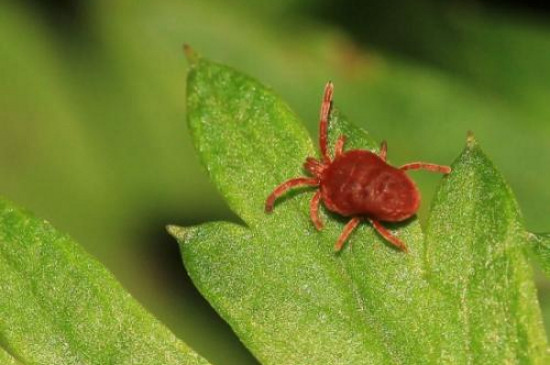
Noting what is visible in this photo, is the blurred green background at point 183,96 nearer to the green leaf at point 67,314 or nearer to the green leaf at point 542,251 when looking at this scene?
the green leaf at point 542,251

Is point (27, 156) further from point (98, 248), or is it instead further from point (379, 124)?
point (379, 124)

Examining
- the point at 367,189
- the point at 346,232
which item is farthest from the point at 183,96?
the point at 346,232

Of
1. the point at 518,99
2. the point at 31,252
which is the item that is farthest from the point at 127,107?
the point at 31,252

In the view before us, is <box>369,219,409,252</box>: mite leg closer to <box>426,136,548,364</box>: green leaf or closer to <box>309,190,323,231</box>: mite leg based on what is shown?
<box>426,136,548,364</box>: green leaf

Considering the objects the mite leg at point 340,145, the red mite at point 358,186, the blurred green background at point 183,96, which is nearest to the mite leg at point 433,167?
the red mite at point 358,186

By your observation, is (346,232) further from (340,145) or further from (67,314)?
(67,314)

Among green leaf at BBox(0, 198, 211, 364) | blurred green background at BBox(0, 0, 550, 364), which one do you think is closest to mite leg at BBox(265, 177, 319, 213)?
green leaf at BBox(0, 198, 211, 364)
